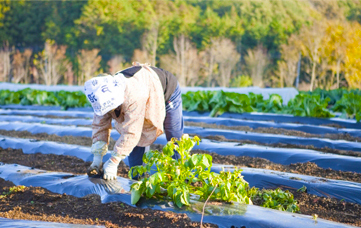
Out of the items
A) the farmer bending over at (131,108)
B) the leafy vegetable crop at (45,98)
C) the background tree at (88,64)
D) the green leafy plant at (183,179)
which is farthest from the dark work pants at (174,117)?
the background tree at (88,64)

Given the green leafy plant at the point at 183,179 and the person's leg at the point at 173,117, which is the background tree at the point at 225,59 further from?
the green leafy plant at the point at 183,179

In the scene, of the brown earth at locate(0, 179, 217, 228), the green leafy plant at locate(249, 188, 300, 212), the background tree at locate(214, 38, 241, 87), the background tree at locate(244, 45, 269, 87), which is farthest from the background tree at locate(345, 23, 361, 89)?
the brown earth at locate(0, 179, 217, 228)

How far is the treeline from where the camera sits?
2614 cm

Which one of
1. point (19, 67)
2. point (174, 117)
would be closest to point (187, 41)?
point (19, 67)

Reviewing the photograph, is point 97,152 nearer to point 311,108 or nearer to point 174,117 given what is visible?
point 174,117

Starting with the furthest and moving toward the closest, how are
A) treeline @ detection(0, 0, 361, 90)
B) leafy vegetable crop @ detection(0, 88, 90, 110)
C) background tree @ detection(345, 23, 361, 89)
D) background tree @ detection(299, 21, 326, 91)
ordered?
treeline @ detection(0, 0, 361, 90) → background tree @ detection(299, 21, 326, 91) → background tree @ detection(345, 23, 361, 89) → leafy vegetable crop @ detection(0, 88, 90, 110)

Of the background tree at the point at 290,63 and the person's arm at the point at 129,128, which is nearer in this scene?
the person's arm at the point at 129,128

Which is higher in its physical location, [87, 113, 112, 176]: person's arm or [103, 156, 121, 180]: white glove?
[87, 113, 112, 176]: person's arm

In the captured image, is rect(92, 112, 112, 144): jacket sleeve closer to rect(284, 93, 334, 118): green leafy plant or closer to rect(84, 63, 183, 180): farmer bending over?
rect(84, 63, 183, 180): farmer bending over

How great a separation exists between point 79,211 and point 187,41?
30.3 meters

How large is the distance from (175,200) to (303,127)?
177 inches

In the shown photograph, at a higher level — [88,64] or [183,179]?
Answer: [88,64]

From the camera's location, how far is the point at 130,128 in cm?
225

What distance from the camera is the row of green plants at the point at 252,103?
6.88 metres
